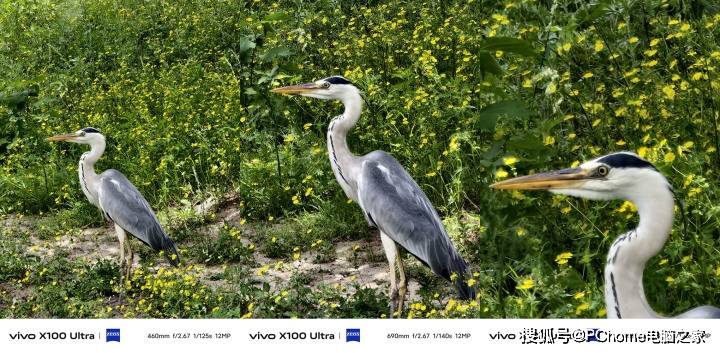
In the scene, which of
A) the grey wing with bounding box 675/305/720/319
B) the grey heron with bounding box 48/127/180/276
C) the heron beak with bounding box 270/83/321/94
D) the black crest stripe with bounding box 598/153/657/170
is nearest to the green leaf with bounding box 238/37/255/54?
the heron beak with bounding box 270/83/321/94

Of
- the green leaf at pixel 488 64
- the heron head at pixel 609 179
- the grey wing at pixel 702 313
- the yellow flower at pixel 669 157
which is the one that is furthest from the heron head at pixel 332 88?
the grey wing at pixel 702 313

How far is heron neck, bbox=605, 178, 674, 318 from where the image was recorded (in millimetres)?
1905

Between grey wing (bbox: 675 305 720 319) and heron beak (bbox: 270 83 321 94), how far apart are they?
1.27 m

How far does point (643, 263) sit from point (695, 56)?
2.38 ft

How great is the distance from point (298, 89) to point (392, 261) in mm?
626

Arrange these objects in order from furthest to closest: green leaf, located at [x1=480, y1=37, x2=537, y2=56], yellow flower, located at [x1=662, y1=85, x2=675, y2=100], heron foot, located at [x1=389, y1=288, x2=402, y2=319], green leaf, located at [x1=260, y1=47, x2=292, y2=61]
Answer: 1. green leaf, located at [x1=260, y1=47, x2=292, y2=61]
2. heron foot, located at [x1=389, y1=288, x2=402, y2=319]
3. green leaf, located at [x1=480, y1=37, x2=537, y2=56]
4. yellow flower, located at [x1=662, y1=85, x2=675, y2=100]

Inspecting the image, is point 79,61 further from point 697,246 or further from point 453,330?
point 697,246

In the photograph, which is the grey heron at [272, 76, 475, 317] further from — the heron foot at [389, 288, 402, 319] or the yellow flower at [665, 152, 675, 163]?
the yellow flower at [665, 152, 675, 163]

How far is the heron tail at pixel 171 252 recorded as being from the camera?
2908 mm

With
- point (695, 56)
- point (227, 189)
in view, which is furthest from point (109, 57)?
point (695, 56)

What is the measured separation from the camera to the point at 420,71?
278 centimetres

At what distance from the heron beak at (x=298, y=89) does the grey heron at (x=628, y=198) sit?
923mm

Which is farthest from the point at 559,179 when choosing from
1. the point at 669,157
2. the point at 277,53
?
the point at 277,53

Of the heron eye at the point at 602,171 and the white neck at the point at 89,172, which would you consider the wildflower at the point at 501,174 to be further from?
the white neck at the point at 89,172
